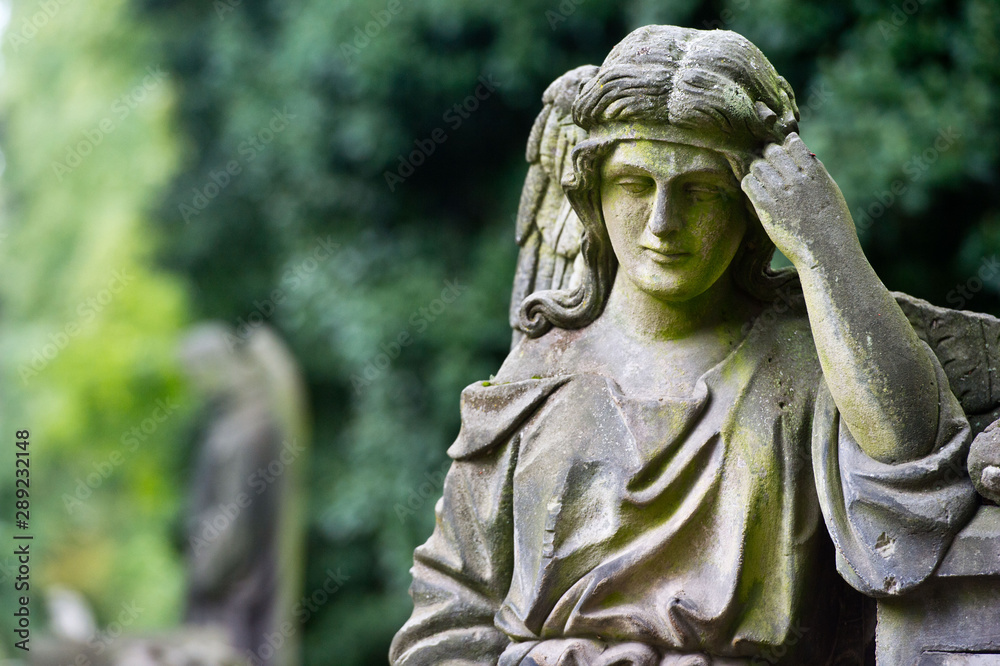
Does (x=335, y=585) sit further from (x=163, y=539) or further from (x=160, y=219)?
(x=163, y=539)

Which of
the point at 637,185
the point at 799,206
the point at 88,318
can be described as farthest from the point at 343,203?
the point at 88,318

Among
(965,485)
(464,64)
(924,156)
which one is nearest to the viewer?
(965,485)

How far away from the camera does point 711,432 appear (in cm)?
253

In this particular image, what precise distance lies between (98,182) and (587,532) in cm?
1325

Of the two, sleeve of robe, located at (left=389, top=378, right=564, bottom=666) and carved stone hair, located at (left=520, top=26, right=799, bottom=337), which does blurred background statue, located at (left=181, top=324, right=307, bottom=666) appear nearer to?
sleeve of robe, located at (left=389, top=378, right=564, bottom=666)

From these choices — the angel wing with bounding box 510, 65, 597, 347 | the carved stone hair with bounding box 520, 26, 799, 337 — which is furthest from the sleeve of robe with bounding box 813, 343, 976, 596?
the angel wing with bounding box 510, 65, 597, 347

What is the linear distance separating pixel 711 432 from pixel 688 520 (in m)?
0.18

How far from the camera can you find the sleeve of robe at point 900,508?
2.28 metres

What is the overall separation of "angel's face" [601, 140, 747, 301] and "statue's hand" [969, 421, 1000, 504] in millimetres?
614

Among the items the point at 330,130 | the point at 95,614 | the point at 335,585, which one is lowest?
the point at 95,614

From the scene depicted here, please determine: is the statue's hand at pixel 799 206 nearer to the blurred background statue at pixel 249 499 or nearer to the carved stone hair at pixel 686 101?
the carved stone hair at pixel 686 101

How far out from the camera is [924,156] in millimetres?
4754

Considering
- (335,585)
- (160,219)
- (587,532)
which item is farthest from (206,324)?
(587,532)

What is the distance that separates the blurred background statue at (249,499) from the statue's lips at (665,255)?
6730 mm
